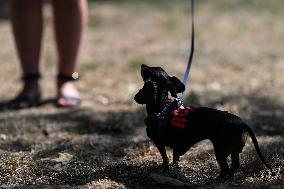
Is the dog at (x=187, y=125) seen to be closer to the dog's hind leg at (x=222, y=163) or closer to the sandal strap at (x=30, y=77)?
the dog's hind leg at (x=222, y=163)

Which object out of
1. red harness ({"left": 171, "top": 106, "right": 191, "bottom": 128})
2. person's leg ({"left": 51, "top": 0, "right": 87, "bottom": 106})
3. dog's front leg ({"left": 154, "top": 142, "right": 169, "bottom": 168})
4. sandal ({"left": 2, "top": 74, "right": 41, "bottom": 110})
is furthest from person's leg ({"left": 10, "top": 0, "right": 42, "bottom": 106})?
red harness ({"left": 171, "top": 106, "right": 191, "bottom": 128})

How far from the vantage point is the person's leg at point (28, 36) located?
474 centimetres

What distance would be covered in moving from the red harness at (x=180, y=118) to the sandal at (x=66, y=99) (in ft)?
6.91

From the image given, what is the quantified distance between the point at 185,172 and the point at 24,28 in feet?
7.56

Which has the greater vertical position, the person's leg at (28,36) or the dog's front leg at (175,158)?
the person's leg at (28,36)

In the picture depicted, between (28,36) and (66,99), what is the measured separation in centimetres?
65

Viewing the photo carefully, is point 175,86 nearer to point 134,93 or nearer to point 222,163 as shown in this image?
point 222,163

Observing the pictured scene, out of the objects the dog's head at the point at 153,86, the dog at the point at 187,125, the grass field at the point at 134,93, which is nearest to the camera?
the dog at the point at 187,125

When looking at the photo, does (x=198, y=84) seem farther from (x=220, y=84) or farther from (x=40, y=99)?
(x=40, y=99)

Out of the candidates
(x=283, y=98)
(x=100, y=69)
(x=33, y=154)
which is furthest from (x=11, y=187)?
(x=100, y=69)

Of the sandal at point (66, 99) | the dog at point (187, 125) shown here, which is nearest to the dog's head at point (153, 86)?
the dog at point (187, 125)

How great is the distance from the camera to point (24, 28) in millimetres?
4785

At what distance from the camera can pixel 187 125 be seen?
113 inches

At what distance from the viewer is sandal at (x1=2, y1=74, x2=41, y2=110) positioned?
4814 millimetres
